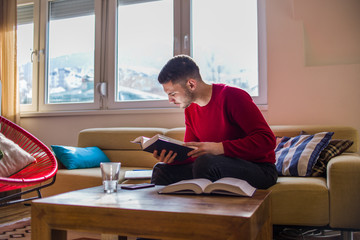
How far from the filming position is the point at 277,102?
9.22 ft

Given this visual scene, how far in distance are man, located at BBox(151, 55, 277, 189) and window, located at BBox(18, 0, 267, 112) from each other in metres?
1.29

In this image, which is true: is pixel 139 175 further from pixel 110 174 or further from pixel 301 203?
pixel 301 203

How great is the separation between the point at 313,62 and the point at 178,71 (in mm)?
1556

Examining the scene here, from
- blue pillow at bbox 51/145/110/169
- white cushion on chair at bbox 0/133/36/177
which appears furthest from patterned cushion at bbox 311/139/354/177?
white cushion on chair at bbox 0/133/36/177

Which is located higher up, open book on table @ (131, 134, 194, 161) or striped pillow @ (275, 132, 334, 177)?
open book on table @ (131, 134, 194, 161)

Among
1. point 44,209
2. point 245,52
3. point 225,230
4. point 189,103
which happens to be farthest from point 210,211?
point 245,52

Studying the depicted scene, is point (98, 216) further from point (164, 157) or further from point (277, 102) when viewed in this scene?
point (277, 102)

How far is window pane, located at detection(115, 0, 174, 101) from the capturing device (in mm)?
3336

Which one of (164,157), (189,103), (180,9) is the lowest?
(164,157)

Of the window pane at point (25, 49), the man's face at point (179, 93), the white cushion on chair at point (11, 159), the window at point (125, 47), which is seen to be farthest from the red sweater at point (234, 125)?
the window pane at point (25, 49)

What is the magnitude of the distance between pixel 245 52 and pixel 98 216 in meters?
2.40

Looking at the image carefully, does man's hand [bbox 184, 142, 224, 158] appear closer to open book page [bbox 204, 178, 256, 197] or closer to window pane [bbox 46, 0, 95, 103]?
open book page [bbox 204, 178, 256, 197]

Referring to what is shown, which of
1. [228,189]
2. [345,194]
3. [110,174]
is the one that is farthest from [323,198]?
[110,174]

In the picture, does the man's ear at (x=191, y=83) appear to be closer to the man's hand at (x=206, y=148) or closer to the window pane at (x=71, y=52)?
the man's hand at (x=206, y=148)
